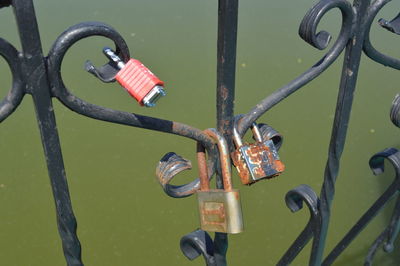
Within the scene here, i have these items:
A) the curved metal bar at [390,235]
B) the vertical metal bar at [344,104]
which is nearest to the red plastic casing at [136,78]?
the vertical metal bar at [344,104]

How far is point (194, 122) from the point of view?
2.64 m

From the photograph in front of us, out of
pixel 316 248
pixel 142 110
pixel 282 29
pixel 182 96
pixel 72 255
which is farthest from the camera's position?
pixel 282 29

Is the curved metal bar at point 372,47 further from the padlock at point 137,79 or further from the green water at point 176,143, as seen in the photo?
the green water at point 176,143

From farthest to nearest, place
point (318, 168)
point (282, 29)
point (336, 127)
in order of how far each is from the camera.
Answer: point (282, 29)
point (318, 168)
point (336, 127)

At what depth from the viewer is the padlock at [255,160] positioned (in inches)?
32.8

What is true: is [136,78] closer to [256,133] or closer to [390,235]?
[256,133]

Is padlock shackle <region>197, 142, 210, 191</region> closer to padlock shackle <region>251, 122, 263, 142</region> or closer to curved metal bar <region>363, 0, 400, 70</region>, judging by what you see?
padlock shackle <region>251, 122, 263, 142</region>

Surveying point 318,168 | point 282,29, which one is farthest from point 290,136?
point 282,29

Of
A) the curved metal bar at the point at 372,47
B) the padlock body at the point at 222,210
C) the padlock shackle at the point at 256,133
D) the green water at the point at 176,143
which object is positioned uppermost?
the curved metal bar at the point at 372,47

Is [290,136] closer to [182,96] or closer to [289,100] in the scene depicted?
[289,100]

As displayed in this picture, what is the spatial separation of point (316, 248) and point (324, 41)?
1.65ft

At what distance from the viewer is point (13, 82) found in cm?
61

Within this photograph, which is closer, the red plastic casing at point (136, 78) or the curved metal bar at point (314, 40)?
the red plastic casing at point (136, 78)

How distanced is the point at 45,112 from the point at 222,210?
34 cm
